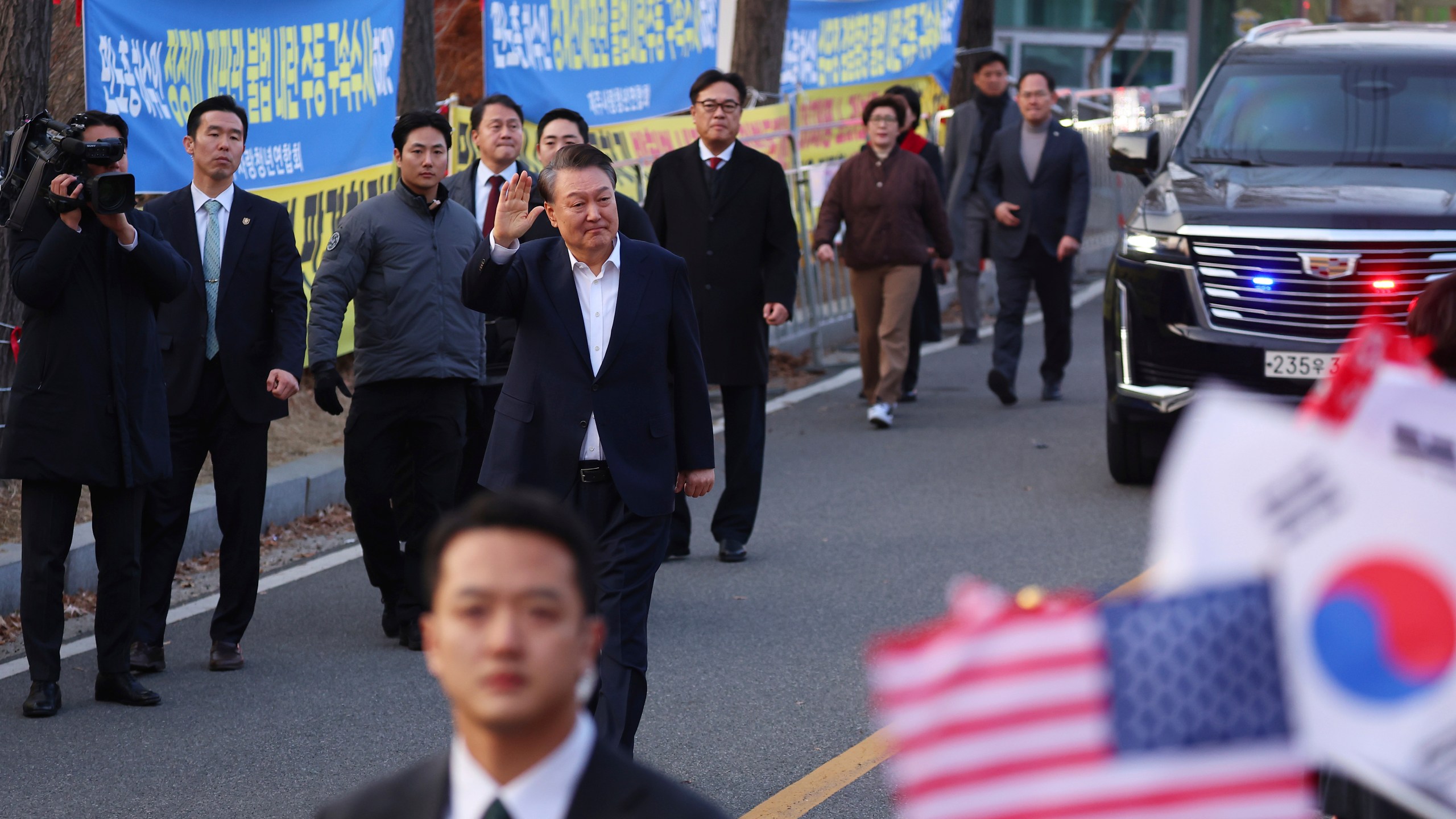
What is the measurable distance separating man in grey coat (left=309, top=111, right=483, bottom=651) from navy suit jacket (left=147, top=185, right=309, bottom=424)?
14 centimetres

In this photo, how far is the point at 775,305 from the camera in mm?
8406

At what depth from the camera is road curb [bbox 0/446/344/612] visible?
23.7 ft

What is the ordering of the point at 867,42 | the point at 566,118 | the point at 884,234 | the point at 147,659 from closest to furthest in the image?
the point at 147,659, the point at 566,118, the point at 884,234, the point at 867,42

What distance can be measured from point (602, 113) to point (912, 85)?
23.1ft

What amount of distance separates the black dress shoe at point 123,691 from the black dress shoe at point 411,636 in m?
1.02

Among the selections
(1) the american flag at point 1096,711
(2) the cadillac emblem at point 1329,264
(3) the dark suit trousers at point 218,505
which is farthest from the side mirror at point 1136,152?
(1) the american flag at point 1096,711

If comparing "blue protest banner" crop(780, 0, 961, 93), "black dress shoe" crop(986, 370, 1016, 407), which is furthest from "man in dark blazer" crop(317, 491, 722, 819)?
"blue protest banner" crop(780, 0, 961, 93)

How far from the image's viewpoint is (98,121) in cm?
625

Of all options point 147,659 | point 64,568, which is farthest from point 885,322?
point 64,568

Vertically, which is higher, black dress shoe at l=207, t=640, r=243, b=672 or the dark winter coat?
the dark winter coat

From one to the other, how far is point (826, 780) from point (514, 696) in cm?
343

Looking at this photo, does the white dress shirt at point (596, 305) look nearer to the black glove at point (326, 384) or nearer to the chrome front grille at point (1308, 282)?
the black glove at point (326, 384)

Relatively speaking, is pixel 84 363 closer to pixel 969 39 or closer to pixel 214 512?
pixel 214 512

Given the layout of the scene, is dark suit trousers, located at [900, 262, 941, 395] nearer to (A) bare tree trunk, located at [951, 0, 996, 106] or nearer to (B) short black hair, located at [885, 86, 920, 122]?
(B) short black hair, located at [885, 86, 920, 122]
